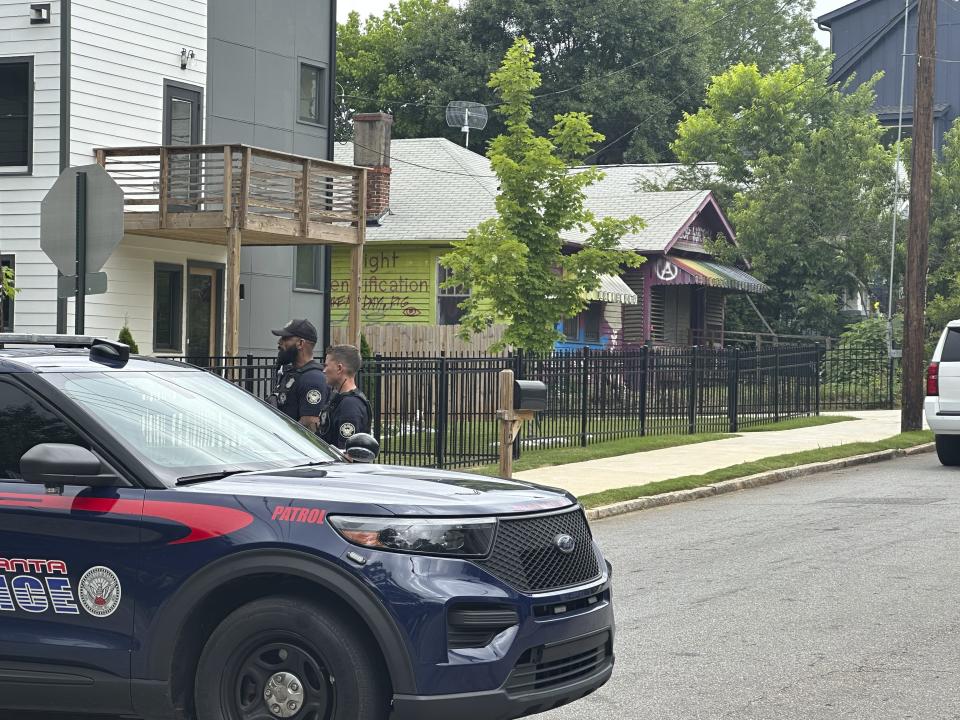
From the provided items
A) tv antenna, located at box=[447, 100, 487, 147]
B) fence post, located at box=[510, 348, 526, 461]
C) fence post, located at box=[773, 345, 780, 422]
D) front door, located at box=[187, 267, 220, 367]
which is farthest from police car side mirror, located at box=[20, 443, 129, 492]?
tv antenna, located at box=[447, 100, 487, 147]

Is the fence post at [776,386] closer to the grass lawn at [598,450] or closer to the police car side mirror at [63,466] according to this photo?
the grass lawn at [598,450]

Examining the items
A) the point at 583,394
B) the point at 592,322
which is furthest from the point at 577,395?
the point at 592,322

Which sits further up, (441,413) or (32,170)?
(32,170)

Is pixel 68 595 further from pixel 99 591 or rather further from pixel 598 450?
pixel 598 450

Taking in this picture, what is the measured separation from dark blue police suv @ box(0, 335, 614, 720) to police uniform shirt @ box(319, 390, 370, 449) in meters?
3.51

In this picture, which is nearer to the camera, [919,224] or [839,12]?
[919,224]

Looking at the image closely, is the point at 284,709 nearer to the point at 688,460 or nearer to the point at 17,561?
the point at 17,561

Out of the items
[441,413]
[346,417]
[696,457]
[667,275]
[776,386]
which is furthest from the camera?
[667,275]

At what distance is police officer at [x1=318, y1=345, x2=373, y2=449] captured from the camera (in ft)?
32.0

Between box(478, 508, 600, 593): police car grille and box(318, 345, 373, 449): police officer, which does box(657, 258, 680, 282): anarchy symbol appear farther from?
box(478, 508, 600, 593): police car grille

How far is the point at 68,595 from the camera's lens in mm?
5773

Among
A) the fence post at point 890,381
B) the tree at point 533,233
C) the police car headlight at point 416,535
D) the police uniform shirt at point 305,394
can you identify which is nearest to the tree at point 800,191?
the fence post at point 890,381

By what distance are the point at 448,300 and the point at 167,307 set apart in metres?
11.0

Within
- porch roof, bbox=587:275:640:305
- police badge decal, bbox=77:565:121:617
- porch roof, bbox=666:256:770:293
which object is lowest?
police badge decal, bbox=77:565:121:617
